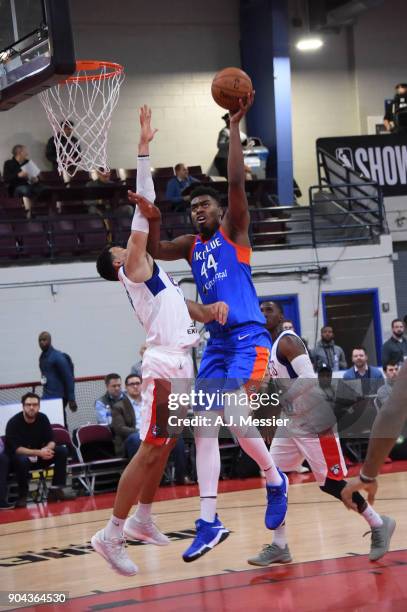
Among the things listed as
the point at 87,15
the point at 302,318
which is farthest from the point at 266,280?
the point at 87,15

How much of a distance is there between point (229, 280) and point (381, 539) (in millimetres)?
1879

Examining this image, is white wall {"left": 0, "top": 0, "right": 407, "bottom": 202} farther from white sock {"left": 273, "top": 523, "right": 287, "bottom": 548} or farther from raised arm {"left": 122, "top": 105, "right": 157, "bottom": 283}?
white sock {"left": 273, "top": 523, "right": 287, "bottom": 548}

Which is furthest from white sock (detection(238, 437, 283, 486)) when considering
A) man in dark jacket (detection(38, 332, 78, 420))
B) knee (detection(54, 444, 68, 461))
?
man in dark jacket (detection(38, 332, 78, 420))

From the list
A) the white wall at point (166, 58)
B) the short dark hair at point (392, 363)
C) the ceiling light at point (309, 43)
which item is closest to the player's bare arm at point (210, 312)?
the short dark hair at point (392, 363)

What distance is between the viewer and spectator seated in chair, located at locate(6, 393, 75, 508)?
39.8 feet

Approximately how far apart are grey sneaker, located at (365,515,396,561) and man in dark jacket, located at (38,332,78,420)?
8.44 meters

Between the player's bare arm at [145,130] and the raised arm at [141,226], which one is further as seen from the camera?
the player's bare arm at [145,130]

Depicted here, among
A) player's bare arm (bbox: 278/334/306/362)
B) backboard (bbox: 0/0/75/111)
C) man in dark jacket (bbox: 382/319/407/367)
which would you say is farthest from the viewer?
man in dark jacket (bbox: 382/319/407/367)

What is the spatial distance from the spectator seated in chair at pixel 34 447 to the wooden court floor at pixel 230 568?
1.95 metres

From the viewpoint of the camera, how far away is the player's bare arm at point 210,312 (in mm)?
5977

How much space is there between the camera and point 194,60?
21.8 meters

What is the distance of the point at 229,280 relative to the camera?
647 cm

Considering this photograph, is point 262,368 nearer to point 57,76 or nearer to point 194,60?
point 57,76

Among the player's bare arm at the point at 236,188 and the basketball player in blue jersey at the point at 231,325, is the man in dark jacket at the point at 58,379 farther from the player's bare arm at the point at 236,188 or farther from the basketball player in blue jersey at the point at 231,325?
the player's bare arm at the point at 236,188
